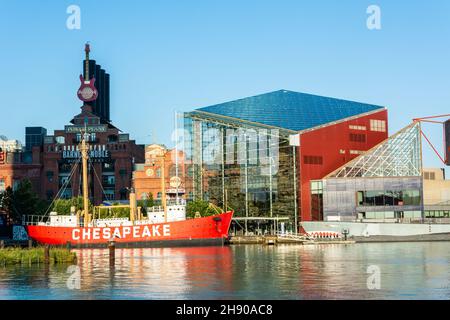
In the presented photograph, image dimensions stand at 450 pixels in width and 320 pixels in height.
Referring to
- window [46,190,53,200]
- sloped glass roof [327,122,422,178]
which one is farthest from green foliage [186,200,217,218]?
window [46,190,53,200]

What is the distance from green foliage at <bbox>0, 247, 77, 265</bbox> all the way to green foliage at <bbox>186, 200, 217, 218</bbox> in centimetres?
6293

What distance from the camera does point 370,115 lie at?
155m

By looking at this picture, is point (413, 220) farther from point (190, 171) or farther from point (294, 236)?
point (190, 171)

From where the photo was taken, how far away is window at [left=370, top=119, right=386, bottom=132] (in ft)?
510

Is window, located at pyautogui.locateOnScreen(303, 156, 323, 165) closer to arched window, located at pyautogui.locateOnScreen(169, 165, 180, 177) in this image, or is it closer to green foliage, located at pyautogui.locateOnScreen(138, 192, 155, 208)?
green foliage, located at pyautogui.locateOnScreen(138, 192, 155, 208)

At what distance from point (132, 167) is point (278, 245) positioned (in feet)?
223

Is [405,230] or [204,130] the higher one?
[204,130]

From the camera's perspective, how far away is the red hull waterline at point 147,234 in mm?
118812

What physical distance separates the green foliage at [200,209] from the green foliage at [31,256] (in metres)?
62.9

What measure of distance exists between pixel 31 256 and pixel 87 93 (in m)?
104

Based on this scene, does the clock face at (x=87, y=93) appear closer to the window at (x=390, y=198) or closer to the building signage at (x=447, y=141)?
the window at (x=390, y=198)
